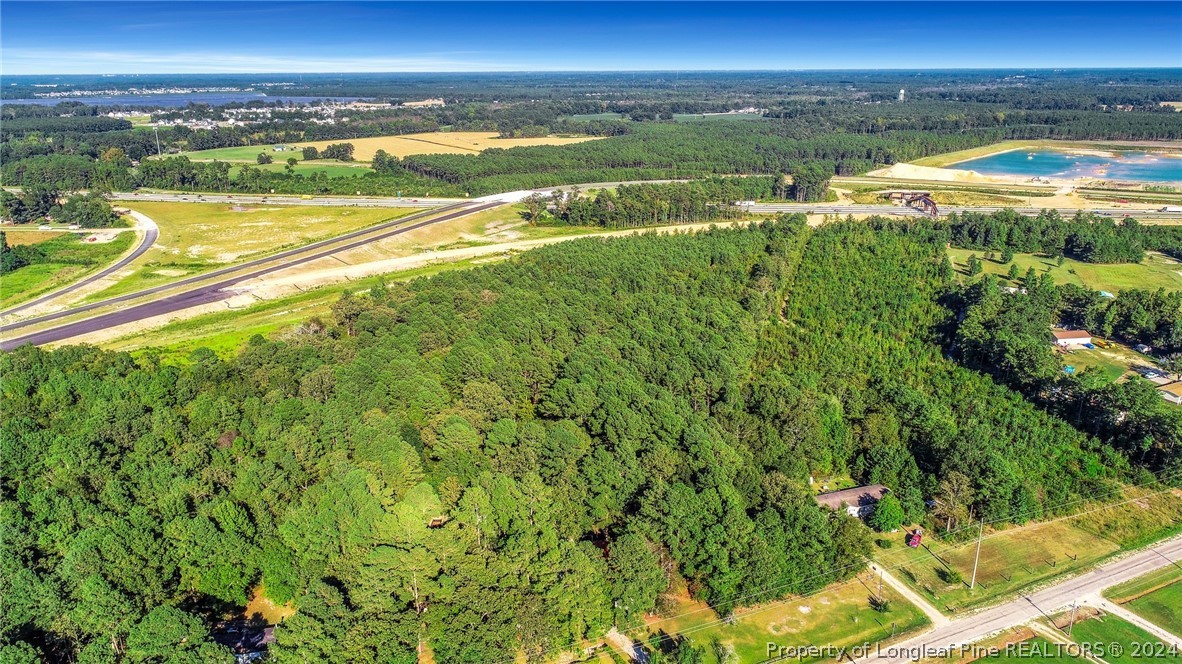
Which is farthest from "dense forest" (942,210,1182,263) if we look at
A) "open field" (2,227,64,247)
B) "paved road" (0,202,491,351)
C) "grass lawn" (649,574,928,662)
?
"open field" (2,227,64,247)

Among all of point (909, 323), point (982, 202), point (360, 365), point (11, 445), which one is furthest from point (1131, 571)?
point (982, 202)

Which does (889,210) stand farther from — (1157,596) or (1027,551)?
(1157,596)

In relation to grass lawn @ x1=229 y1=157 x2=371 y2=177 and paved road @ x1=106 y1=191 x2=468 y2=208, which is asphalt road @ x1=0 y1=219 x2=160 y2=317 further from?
grass lawn @ x1=229 y1=157 x2=371 y2=177

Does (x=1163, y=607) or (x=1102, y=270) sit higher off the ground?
(x=1102, y=270)

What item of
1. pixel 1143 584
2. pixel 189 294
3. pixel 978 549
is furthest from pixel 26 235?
pixel 1143 584

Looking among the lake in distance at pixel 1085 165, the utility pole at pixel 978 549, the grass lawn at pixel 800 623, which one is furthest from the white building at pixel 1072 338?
the lake in distance at pixel 1085 165

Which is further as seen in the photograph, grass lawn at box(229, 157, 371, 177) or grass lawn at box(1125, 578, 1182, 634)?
grass lawn at box(229, 157, 371, 177)
